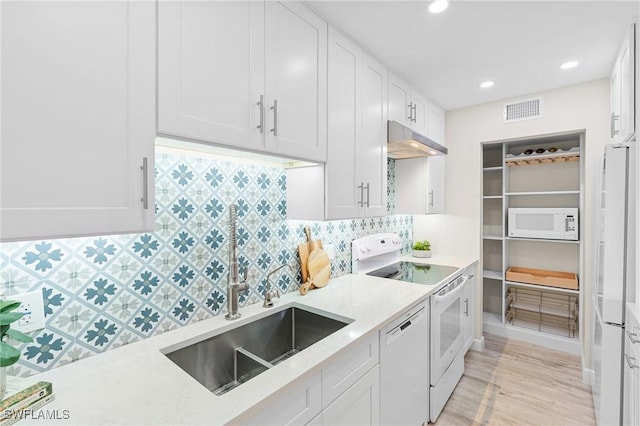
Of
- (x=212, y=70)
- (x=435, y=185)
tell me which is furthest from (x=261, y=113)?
(x=435, y=185)

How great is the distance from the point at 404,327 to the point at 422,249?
1607 mm

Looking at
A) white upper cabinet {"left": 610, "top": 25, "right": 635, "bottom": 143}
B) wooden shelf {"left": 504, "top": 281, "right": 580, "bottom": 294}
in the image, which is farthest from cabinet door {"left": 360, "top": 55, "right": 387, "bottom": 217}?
wooden shelf {"left": 504, "top": 281, "right": 580, "bottom": 294}

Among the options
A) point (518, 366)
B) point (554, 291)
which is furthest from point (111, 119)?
point (554, 291)

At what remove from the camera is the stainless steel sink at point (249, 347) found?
1.28 m

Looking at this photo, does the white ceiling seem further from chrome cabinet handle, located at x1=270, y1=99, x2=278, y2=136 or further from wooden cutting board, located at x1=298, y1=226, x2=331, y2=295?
wooden cutting board, located at x1=298, y1=226, x2=331, y2=295

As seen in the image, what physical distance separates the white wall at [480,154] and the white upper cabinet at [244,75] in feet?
6.96

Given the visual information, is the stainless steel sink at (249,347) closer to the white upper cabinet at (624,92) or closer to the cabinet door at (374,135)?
the cabinet door at (374,135)

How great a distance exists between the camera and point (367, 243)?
2477 mm

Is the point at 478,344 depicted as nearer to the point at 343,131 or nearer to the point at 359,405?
the point at 359,405

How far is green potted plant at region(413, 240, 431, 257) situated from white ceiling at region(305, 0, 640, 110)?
1555 mm

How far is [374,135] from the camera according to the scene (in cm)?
203

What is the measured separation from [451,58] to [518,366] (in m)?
2.74

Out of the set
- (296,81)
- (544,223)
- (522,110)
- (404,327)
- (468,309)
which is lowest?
(468,309)

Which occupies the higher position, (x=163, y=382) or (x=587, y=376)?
(x=163, y=382)
